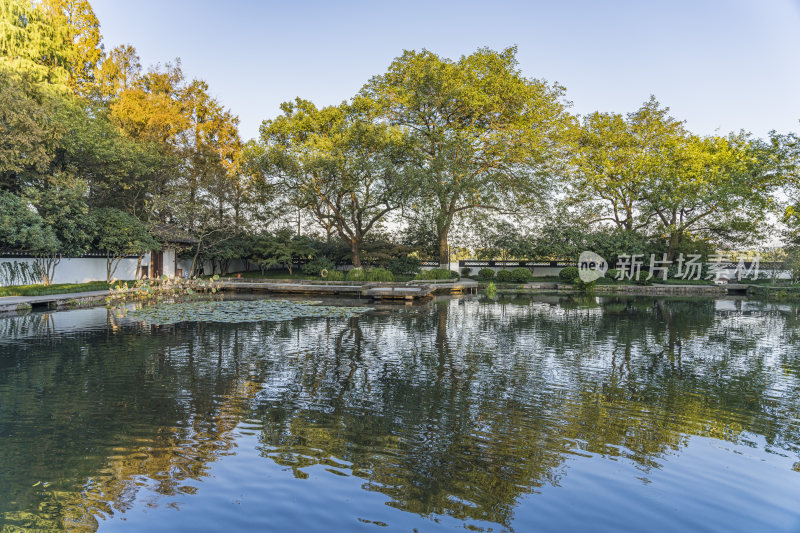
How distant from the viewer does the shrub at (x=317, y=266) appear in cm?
2933

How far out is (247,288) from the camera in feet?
83.6

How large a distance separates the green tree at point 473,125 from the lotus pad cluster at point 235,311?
34.3 feet

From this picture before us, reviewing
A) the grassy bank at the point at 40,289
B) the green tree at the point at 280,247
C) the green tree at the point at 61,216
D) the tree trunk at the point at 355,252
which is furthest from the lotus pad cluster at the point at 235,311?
the tree trunk at the point at 355,252

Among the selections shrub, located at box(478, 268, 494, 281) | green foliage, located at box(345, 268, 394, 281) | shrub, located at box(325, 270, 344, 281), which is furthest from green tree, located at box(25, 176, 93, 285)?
shrub, located at box(478, 268, 494, 281)

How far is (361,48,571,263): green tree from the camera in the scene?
85.4ft

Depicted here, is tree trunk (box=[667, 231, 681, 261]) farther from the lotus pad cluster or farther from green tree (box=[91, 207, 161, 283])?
green tree (box=[91, 207, 161, 283])

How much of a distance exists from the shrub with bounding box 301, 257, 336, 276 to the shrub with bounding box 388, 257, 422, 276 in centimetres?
394

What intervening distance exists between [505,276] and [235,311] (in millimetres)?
19408

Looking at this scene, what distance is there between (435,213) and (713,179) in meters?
16.8

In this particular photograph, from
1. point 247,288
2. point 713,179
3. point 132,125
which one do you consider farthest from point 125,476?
point 713,179

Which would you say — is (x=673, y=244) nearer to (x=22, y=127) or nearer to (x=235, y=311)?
(x=235, y=311)

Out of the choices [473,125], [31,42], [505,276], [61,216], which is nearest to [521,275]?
[505,276]

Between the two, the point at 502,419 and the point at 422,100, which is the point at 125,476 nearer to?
the point at 502,419

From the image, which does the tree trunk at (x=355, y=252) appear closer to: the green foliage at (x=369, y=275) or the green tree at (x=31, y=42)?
the green foliage at (x=369, y=275)
